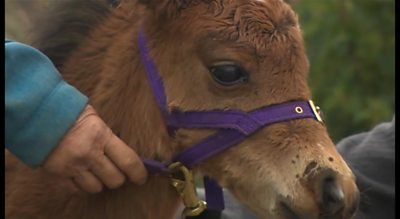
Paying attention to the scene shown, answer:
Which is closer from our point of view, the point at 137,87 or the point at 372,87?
the point at 137,87

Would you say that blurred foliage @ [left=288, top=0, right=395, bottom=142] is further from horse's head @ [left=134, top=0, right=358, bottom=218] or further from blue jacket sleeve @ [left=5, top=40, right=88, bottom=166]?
blue jacket sleeve @ [left=5, top=40, right=88, bottom=166]

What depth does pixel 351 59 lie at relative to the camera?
5.90m

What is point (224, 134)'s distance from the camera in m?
2.39

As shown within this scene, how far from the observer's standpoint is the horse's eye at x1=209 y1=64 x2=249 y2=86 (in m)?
2.38

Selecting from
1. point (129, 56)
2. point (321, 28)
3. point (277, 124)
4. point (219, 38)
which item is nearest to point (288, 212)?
point (277, 124)

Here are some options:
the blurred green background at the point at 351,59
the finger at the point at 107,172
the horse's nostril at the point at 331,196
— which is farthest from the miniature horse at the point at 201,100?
the blurred green background at the point at 351,59

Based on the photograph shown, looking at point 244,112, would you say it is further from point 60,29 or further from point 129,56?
point 60,29

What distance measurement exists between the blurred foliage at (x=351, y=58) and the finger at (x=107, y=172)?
3509 mm

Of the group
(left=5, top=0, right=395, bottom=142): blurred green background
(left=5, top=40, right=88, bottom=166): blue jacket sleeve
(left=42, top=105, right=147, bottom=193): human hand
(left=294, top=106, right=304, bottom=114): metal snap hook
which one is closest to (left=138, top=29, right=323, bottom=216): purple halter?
(left=294, top=106, right=304, bottom=114): metal snap hook

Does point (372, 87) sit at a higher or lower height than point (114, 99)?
lower

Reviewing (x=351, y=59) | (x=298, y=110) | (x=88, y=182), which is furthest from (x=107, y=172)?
(x=351, y=59)

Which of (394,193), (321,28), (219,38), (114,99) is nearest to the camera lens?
(219,38)

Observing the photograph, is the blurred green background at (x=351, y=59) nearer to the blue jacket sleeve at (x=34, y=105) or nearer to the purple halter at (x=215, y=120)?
the purple halter at (x=215, y=120)

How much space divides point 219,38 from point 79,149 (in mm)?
482
